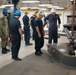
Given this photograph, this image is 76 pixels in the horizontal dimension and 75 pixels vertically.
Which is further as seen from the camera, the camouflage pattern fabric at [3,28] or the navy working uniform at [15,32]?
the camouflage pattern fabric at [3,28]

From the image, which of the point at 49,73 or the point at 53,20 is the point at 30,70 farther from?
the point at 53,20

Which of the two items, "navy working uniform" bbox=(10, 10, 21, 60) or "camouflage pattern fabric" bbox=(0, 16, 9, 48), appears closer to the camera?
"navy working uniform" bbox=(10, 10, 21, 60)

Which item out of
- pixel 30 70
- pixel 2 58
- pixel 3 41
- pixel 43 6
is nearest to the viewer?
pixel 30 70

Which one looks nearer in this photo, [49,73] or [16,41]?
[49,73]

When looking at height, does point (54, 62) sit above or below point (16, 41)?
below

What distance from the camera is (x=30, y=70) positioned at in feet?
18.3

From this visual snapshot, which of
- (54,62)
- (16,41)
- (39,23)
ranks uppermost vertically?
(39,23)

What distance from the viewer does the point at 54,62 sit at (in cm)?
648

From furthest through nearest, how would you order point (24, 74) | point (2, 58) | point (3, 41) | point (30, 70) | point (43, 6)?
1. point (43, 6)
2. point (3, 41)
3. point (2, 58)
4. point (30, 70)
5. point (24, 74)

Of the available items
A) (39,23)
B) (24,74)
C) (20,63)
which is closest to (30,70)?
(24,74)

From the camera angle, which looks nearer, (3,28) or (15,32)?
(15,32)

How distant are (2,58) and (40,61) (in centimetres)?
123

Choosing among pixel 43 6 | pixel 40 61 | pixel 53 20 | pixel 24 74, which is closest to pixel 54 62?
pixel 40 61

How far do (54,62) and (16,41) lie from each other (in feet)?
4.26
